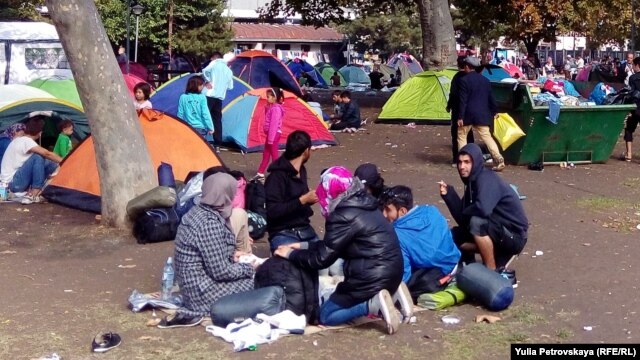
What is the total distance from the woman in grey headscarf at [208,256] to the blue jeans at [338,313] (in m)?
0.58

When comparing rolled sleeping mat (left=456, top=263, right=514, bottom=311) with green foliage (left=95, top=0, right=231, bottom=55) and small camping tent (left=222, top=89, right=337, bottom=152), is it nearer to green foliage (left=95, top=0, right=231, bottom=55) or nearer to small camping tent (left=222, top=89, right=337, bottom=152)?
small camping tent (left=222, top=89, right=337, bottom=152)

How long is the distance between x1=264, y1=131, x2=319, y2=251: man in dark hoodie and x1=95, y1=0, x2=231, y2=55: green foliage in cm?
3304

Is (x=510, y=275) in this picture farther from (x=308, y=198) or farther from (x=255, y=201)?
(x=255, y=201)

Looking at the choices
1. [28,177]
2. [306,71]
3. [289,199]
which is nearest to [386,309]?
[289,199]

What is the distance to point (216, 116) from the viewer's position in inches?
Answer: 608

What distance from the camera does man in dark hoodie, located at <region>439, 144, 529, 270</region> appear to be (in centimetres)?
723

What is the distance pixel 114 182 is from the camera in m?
9.47

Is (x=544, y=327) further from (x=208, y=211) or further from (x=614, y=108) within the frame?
(x=614, y=108)

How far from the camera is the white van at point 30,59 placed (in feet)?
64.1

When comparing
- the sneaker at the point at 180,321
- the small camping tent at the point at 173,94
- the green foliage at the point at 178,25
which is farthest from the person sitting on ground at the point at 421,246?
the green foliage at the point at 178,25

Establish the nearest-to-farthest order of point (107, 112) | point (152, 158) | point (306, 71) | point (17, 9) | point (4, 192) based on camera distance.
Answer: point (107, 112)
point (152, 158)
point (4, 192)
point (17, 9)
point (306, 71)

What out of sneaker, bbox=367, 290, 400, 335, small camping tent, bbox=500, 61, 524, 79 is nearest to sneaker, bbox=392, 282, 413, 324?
sneaker, bbox=367, 290, 400, 335

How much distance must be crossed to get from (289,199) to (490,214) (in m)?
1.64

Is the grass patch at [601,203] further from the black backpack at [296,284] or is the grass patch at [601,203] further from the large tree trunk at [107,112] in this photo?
the black backpack at [296,284]
